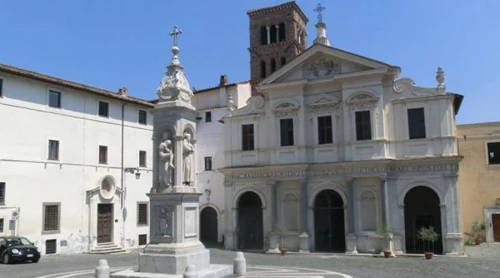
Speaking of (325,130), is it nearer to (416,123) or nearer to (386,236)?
(416,123)

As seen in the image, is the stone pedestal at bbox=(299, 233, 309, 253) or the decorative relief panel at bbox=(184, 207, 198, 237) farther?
the stone pedestal at bbox=(299, 233, 309, 253)

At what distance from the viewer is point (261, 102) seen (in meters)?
29.1

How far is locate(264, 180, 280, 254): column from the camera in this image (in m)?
27.0

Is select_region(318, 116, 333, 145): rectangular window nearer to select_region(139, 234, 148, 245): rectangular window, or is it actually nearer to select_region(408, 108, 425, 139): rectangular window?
select_region(408, 108, 425, 139): rectangular window

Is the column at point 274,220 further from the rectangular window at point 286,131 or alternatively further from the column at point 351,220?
the column at point 351,220

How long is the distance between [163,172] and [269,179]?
14820mm

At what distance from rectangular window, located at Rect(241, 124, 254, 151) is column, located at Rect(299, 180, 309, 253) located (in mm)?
4286

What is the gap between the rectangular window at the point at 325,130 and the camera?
27.0 metres

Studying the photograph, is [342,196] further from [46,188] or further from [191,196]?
[46,188]

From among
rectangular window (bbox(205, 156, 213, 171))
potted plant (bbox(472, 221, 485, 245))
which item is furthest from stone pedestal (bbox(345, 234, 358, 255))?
rectangular window (bbox(205, 156, 213, 171))

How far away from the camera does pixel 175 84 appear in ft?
45.3

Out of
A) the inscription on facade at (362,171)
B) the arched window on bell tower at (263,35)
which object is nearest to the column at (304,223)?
the inscription on facade at (362,171)

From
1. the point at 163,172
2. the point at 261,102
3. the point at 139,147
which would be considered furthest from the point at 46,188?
the point at 163,172

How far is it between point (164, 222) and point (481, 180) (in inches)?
936
